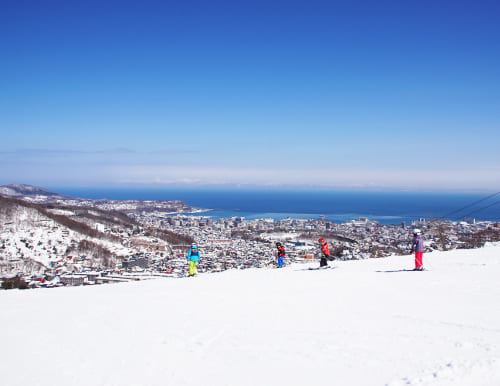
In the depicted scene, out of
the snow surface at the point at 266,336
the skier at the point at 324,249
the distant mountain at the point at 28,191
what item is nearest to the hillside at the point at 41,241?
the skier at the point at 324,249

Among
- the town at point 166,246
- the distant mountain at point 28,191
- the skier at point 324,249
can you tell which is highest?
the distant mountain at point 28,191

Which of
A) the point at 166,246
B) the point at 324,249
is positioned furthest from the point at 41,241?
the point at 324,249

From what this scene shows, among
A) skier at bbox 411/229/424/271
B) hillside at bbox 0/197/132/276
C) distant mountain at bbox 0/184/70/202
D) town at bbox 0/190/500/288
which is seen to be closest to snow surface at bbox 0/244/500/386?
skier at bbox 411/229/424/271

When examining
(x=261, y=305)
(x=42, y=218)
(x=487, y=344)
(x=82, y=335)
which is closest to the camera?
(x=487, y=344)

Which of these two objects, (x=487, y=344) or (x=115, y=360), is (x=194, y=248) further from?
(x=487, y=344)

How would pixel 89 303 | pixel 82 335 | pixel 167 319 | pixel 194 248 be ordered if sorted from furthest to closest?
1. pixel 194 248
2. pixel 89 303
3. pixel 167 319
4. pixel 82 335

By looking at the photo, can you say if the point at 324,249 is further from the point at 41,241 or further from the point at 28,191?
the point at 28,191

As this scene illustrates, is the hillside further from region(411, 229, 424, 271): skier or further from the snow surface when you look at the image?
region(411, 229, 424, 271): skier

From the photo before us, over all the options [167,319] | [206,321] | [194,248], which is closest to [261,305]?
[206,321]

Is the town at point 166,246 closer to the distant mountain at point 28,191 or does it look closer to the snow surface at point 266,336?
the snow surface at point 266,336
